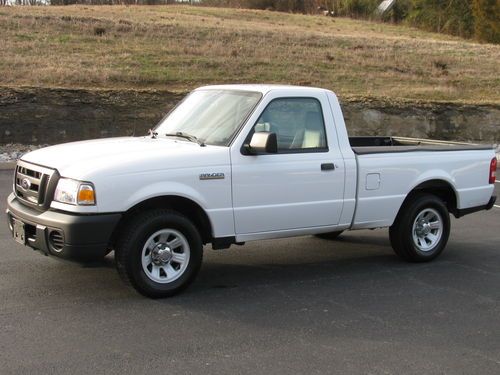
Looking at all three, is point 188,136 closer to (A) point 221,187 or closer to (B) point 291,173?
(A) point 221,187

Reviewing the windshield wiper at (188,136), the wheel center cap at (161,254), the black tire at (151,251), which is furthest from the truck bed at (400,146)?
the wheel center cap at (161,254)

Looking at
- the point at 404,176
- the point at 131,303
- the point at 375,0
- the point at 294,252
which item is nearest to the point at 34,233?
the point at 131,303

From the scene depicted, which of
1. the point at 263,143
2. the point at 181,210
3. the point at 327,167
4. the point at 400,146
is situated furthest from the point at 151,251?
the point at 400,146

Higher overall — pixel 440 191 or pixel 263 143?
pixel 263 143

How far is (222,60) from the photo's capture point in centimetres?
2770

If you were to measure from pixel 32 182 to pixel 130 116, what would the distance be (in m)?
14.0

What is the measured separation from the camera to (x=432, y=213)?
24.6ft

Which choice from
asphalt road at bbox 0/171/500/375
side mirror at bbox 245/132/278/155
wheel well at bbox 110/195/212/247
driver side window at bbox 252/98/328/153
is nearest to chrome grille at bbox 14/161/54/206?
wheel well at bbox 110/195/212/247

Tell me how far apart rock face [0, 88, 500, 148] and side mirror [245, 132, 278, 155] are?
13.3 meters

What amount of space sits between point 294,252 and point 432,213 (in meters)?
1.59

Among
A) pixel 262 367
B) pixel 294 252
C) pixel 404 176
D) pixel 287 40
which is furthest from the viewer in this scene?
pixel 287 40

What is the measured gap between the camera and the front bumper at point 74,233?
5.37 metres

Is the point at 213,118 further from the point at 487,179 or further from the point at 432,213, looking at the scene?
the point at 487,179

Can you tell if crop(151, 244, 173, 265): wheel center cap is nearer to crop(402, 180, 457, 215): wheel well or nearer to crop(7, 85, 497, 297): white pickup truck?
crop(7, 85, 497, 297): white pickup truck
